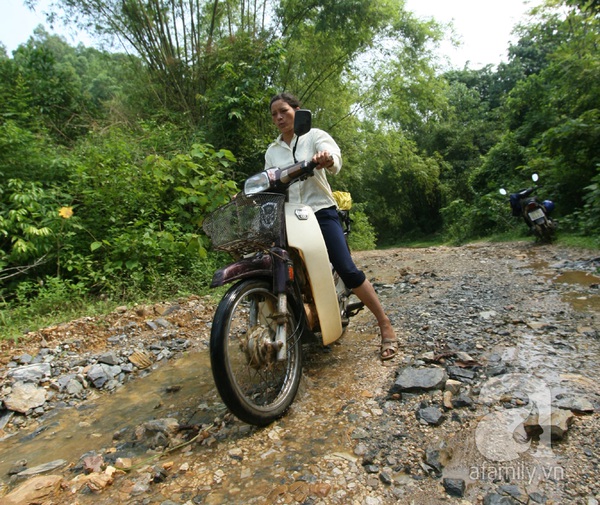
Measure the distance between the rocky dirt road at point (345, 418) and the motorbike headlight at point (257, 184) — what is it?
1240 millimetres

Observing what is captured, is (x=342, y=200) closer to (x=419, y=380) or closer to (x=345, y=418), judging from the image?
→ (x=419, y=380)

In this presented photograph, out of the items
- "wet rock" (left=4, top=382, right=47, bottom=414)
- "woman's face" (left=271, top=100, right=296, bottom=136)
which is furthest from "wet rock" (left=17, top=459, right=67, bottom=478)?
"woman's face" (left=271, top=100, right=296, bottom=136)

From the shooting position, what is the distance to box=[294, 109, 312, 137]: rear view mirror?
82.8 inches

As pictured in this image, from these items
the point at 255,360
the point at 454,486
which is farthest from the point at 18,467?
the point at 454,486

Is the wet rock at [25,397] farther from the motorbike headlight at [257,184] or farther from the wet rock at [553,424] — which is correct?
the wet rock at [553,424]

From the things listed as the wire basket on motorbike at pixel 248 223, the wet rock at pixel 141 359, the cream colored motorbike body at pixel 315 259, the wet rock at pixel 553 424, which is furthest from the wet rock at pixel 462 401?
the wet rock at pixel 141 359

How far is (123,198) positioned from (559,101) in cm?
1199

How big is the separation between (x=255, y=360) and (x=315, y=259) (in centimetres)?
70

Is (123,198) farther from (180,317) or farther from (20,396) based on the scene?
(20,396)

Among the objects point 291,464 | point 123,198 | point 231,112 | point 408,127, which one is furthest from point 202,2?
point 408,127

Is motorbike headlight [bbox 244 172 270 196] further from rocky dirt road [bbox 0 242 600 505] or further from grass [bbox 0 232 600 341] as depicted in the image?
grass [bbox 0 232 600 341]

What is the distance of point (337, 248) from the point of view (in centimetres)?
255

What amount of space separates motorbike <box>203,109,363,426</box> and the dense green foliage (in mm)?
2448

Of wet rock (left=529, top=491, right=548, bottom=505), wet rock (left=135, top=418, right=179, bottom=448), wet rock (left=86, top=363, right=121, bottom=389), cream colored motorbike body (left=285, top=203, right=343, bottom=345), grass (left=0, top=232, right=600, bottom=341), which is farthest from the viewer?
grass (left=0, top=232, right=600, bottom=341)
